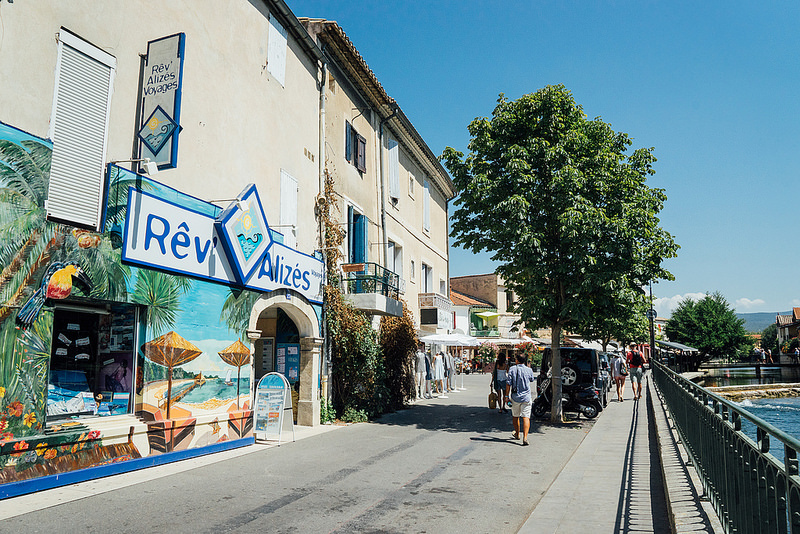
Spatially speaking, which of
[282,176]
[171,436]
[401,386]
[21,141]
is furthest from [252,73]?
[401,386]

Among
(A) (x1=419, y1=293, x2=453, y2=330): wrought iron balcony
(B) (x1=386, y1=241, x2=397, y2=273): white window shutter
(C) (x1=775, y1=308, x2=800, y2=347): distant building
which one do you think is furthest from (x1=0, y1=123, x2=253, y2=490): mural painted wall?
(C) (x1=775, y1=308, x2=800, y2=347): distant building

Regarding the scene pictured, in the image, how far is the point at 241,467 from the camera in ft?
29.7

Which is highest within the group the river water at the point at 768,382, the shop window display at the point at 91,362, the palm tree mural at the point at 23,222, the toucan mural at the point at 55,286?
the palm tree mural at the point at 23,222

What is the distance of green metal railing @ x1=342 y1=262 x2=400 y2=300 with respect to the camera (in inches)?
633

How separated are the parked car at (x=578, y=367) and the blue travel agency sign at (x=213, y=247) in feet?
A: 24.7

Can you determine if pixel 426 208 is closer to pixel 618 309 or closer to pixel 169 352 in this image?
pixel 618 309

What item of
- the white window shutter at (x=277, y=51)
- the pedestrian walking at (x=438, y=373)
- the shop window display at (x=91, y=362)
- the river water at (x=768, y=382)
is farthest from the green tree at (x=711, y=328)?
the shop window display at (x=91, y=362)

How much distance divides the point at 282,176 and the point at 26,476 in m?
8.13

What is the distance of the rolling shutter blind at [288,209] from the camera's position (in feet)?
43.9

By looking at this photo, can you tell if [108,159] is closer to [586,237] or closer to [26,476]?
[26,476]

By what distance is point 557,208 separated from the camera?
13.8m

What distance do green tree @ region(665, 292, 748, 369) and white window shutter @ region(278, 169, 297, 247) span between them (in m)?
57.1

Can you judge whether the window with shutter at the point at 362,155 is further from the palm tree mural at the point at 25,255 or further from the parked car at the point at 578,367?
the palm tree mural at the point at 25,255

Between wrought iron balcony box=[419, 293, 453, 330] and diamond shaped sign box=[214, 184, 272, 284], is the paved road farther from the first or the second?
wrought iron balcony box=[419, 293, 453, 330]
